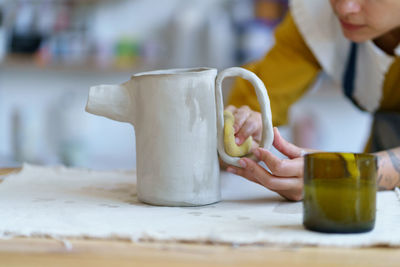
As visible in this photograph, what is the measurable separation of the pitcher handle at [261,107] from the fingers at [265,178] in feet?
Result: 0.04

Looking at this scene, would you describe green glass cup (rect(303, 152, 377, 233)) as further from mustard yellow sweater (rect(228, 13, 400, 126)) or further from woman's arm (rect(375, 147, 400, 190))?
mustard yellow sweater (rect(228, 13, 400, 126))

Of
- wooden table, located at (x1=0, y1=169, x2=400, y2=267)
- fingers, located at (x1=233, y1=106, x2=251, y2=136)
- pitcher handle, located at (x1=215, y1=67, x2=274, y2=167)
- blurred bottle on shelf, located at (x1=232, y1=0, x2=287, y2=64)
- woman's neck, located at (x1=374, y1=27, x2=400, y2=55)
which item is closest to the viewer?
wooden table, located at (x1=0, y1=169, x2=400, y2=267)

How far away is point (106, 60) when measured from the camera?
87.7 inches

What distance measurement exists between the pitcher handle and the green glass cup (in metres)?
0.11

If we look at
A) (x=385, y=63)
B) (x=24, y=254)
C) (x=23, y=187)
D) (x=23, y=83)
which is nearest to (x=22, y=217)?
(x=24, y=254)

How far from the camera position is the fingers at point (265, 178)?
62 cm

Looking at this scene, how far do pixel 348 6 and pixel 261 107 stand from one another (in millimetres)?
385

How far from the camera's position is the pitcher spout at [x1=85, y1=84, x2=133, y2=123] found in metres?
0.64

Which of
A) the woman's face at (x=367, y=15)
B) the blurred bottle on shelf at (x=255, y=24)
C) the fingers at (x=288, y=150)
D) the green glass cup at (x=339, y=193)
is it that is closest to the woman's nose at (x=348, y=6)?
the woman's face at (x=367, y=15)

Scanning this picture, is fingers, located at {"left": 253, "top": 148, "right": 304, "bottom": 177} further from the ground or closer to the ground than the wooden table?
further from the ground

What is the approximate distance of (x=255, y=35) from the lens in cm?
213

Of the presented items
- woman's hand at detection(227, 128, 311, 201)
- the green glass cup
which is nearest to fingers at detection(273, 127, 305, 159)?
woman's hand at detection(227, 128, 311, 201)

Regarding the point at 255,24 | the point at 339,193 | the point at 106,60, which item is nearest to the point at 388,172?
→ the point at 339,193

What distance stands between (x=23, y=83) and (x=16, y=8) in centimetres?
34
